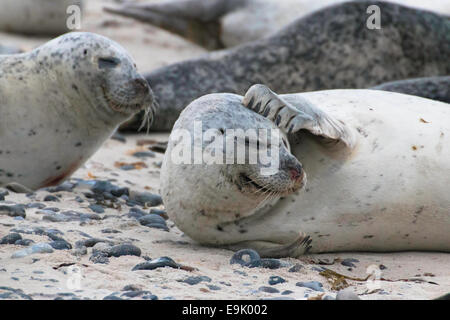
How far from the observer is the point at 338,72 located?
6.96 meters

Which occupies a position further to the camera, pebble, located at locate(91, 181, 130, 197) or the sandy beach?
pebble, located at locate(91, 181, 130, 197)

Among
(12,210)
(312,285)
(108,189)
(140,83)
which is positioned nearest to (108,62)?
(140,83)

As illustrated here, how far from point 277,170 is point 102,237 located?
78 cm

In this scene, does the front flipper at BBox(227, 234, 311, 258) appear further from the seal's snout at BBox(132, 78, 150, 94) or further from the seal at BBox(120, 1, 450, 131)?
the seal at BBox(120, 1, 450, 131)

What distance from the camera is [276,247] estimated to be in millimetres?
3381

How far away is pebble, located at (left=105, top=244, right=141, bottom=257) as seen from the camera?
3.16 metres

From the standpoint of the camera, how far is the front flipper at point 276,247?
3.37 meters

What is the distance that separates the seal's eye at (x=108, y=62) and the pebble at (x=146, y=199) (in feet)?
2.19

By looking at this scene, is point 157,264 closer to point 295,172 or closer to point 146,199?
point 295,172

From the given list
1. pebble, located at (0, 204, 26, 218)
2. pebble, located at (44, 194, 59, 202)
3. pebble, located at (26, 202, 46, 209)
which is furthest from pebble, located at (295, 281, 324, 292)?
pebble, located at (44, 194, 59, 202)

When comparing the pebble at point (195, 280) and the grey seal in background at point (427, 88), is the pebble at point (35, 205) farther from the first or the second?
the grey seal in background at point (427, 88)

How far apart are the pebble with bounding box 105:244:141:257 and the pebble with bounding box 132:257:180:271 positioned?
0.43 ft

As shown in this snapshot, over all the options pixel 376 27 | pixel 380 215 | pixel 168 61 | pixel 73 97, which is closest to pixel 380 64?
pixel 376 27

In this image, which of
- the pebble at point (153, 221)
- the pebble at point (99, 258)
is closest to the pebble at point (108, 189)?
the pebble at point (153, 221)
